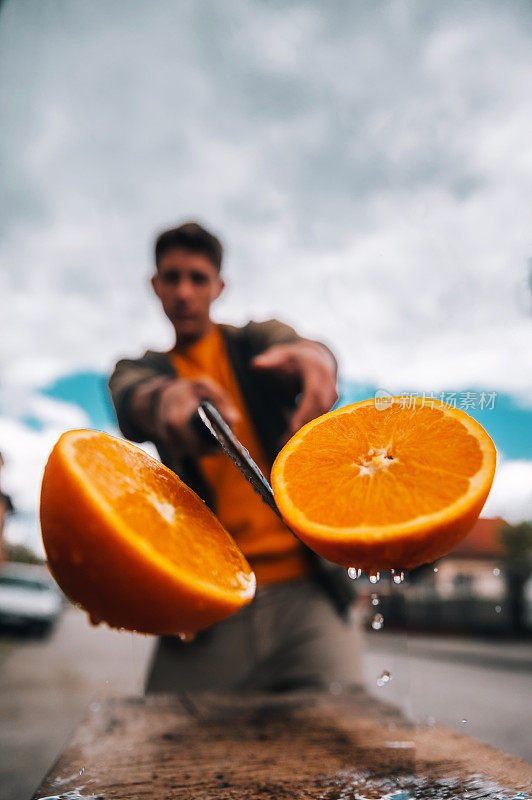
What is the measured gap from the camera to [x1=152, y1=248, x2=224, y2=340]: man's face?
31.7 inches

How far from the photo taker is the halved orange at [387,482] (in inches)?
13.2

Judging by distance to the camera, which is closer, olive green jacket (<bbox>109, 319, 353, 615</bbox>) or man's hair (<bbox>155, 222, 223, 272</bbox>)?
olive green jacket (<bbox>109, 319, 353, 615</bbox>)

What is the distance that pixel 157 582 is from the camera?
1.13ft

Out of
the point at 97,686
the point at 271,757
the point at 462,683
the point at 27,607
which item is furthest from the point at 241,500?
the point at 97,686

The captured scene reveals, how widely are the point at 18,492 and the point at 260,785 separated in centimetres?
34

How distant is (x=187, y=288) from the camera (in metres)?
0.83

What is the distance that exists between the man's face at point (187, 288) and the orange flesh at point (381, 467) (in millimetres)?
457

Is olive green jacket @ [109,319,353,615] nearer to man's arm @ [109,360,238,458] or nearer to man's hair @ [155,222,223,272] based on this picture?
man's arm @ [109,360,238,458]

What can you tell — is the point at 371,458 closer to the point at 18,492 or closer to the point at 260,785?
the point at 260,785

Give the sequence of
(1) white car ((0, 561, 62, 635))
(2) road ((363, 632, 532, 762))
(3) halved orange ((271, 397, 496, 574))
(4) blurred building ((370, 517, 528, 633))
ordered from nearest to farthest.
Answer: (3) halved orange ((271, 397, 496, 574)) → (4) blurred building ((370, 517, 528, 633)) → (2) road ((363, 632, 532, 762)) → (1) white car ((0, 561, 62, 635))

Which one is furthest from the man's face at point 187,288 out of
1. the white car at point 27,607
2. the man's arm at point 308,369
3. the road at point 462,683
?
the white car at point 27,607

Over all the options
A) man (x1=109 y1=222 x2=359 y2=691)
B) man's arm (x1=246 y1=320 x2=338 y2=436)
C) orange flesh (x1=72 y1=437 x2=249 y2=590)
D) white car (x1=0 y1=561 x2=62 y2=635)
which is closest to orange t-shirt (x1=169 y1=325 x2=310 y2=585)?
man (x1=109 y1=222 x2=359 y2=691)

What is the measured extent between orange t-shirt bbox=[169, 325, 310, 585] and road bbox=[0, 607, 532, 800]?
179 millimetres

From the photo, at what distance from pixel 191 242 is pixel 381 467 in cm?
63
